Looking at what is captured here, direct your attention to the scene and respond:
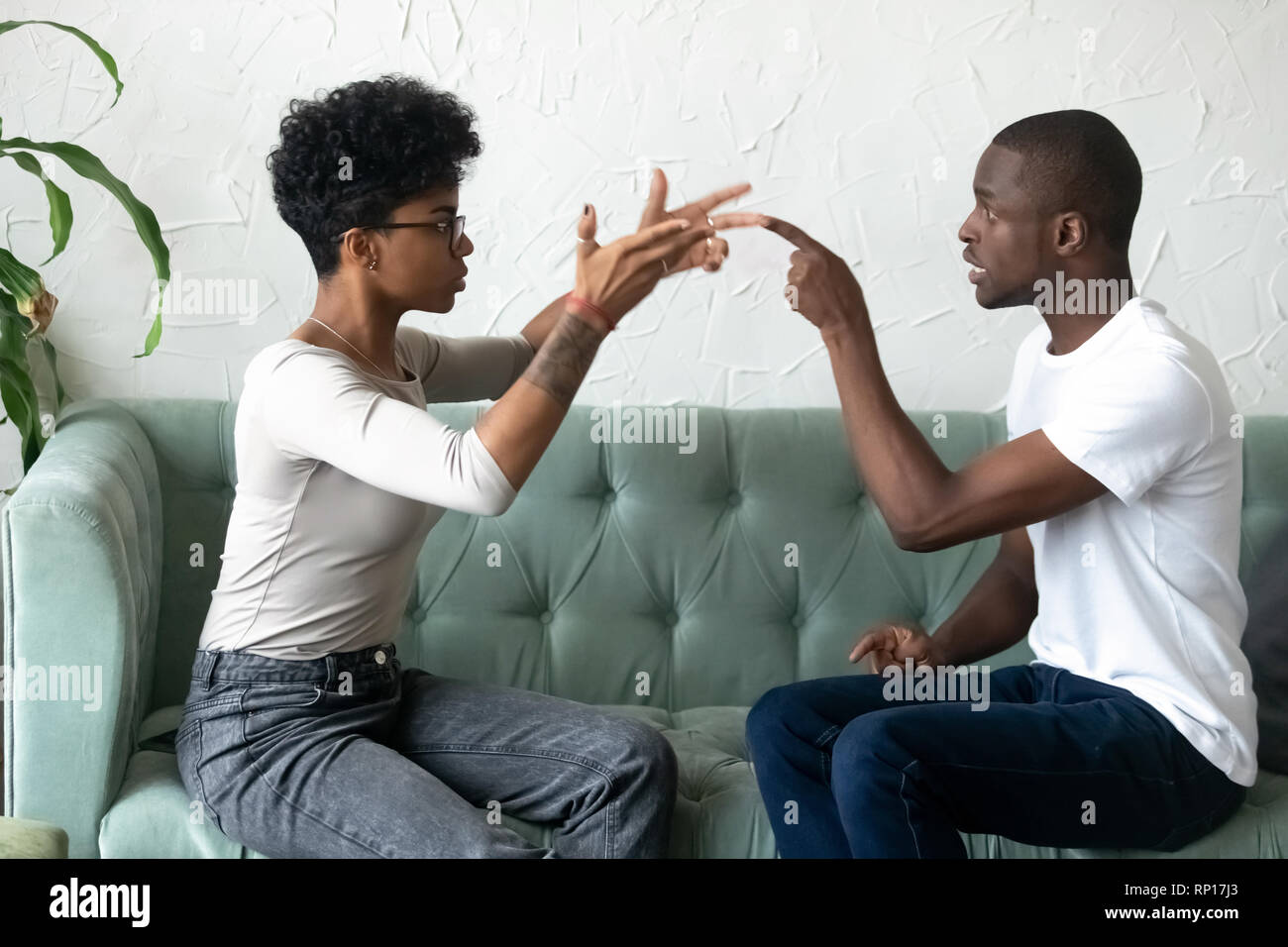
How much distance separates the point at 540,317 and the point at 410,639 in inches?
18.6

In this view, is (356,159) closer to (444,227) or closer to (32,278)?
(444,227)

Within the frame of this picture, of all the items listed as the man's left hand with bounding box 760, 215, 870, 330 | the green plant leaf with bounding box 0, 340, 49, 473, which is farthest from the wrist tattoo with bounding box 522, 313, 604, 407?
the green plant leaf with bounding box 0, 340, 49, 473

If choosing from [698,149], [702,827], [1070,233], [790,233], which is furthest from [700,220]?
[702,827]

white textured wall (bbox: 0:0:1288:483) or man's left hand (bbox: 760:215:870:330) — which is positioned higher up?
white textured wall (bbox: 0:0:1288:483)

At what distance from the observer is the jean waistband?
128cm

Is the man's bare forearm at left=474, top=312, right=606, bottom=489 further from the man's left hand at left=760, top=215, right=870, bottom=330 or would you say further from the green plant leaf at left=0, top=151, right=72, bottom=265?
the green plant leaf at left=0, top=151, right=72, bottom=265

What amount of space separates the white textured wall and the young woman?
0.44 m

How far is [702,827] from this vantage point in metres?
1.33

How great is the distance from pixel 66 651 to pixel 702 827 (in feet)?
2.23

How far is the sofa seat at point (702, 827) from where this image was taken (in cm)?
128

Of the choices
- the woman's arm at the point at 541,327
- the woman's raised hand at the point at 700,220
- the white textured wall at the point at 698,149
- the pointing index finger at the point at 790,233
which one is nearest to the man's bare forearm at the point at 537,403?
the woman's raised hand at the point at 700,220

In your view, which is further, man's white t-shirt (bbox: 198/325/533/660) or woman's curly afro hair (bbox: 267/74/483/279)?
woman's curly afro hair (bbox: 267/74/483/279)

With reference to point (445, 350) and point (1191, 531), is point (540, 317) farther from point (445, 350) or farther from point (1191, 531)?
point (1191, 531)
